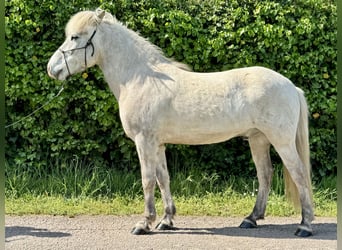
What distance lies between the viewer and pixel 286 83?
5.66 metres

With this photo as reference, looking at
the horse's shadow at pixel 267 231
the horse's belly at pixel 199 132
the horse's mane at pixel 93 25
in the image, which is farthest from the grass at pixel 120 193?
the horse's mane at pixel 93 25

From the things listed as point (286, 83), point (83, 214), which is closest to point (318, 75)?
point (286, 83)

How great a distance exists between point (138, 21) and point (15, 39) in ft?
5.52

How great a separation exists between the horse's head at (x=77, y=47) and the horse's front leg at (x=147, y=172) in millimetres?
1024

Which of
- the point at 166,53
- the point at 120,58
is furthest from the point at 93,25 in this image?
the point at 166,53

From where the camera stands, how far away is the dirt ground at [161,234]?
5.32 metres

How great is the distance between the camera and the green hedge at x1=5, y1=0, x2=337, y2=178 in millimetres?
7414

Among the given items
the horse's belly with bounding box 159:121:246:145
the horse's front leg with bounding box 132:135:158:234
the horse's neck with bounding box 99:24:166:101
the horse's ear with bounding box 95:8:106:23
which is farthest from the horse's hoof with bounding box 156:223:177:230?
the horse's ear with bounding box 95:8:106:23

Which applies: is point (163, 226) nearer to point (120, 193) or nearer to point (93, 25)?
point (120, 193)

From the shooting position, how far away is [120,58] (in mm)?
5863

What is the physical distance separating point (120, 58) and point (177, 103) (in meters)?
0.82

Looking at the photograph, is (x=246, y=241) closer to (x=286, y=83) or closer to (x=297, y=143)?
(x=297, y=143)

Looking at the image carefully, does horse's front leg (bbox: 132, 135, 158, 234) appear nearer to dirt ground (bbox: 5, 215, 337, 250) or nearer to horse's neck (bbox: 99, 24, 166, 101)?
dirt ground (bbox: 5, 215, 337, 250)

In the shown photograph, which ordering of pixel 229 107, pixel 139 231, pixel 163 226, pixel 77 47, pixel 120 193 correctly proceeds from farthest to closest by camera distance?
pixel 120 193 < pixel 163 226 < pixel 77 47 < pixel 139 231 < pixel 229 107
